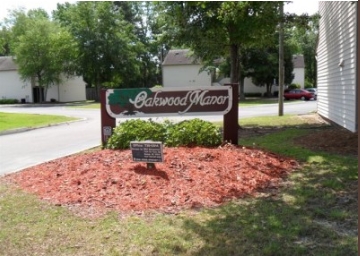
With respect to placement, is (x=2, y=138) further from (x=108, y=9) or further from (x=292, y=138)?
(x=108, y=9)

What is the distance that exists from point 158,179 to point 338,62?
9653 mm

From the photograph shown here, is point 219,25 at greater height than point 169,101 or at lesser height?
greater

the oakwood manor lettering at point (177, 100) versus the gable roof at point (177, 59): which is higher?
the gable roof at point (177, 59)

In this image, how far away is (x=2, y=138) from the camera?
49.7 feet

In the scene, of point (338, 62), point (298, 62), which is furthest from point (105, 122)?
point (298, 62)

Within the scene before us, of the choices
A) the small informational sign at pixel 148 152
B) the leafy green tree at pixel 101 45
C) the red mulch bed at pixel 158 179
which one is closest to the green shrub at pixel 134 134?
the red mulch bed at pixel 158 179

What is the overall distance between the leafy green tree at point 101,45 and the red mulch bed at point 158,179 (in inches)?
1705

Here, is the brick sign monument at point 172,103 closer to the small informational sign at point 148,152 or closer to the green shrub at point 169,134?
the green shrub at point 169,134

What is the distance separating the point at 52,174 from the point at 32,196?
1.06 m

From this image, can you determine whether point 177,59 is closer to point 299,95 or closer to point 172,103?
point 299,95

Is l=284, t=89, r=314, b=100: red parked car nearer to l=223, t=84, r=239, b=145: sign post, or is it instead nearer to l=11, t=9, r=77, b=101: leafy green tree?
l=11, t=9, r=77, b=101: leafy green tree

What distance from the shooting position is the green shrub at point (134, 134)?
8.62 metres

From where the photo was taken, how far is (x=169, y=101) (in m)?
9.09

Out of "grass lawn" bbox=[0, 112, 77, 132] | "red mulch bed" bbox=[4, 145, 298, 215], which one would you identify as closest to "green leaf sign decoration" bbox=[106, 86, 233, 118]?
"red mulch bed" bbox=[4, 145, 298, 215]
